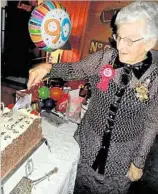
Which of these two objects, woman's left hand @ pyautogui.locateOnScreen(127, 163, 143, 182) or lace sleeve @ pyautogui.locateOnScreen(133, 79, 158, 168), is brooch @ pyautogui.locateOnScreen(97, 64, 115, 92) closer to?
lace sleeve @ pyautogui.locateOnScreen(133, 79, 158, 168)

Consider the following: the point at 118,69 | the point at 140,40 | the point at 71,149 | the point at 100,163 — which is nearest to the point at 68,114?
the point at 71,149

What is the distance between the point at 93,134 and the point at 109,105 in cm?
22

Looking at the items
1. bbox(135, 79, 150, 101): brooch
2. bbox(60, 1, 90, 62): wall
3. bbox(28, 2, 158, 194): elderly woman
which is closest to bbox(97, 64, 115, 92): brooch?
bbox(28, 2, 158, 194): elderly woman

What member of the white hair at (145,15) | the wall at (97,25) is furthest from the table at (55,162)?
the wall at (97,25)

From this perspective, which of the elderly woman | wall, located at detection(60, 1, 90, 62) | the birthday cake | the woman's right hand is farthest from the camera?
wall, located at detection(60, 1, 90, 62)

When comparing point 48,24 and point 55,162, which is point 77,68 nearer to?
point 55,162

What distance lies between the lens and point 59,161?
158 cm

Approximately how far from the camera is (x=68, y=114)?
220 cm

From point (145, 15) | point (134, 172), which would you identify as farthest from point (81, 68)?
point (134, 172)

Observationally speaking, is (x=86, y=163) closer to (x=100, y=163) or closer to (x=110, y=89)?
(x=100, y=163)

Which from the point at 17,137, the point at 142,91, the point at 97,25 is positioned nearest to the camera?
the point at 17,137

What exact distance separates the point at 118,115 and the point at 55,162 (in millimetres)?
446

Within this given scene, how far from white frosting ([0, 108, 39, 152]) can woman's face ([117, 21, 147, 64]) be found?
0.59 meters

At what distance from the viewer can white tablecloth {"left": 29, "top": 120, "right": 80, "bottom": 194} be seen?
138cm
